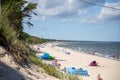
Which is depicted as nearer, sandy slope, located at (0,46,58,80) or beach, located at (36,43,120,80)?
sandy slope, located at (0,46,58,80)

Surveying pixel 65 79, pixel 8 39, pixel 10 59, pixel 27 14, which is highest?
pixel 27 14

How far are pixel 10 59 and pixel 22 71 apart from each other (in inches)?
20.2

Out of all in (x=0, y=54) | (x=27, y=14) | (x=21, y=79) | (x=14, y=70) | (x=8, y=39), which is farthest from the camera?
(x=27, y=14)

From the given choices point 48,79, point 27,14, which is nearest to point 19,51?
point 48,79

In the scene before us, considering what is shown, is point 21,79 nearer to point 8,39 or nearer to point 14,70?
point 14,70

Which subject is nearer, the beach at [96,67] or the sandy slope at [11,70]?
the sandy slope at [11,70]

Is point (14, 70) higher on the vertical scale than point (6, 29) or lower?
lower

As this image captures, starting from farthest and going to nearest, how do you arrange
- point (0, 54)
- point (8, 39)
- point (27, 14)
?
point (27, 14) → point (8, 39) → point (0, 54)

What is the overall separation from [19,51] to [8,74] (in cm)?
184

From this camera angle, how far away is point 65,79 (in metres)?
9.09

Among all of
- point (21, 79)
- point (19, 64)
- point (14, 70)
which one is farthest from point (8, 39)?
point (21, 79)

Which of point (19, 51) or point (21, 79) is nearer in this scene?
point (21, 79)

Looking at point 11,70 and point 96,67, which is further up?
point 96,67

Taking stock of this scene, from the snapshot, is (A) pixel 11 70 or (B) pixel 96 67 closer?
(A) pixel 11 70
